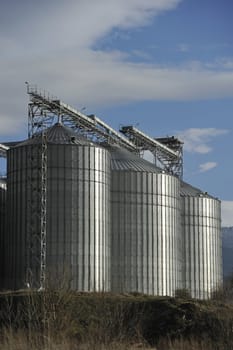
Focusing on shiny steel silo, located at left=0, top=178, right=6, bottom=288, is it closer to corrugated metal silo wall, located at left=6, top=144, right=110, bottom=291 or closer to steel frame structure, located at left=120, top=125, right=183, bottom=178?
corrugated metal silo wall, located at left=6, top=144, right=110, bottom=291

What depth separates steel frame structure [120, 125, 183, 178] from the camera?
111188 mm

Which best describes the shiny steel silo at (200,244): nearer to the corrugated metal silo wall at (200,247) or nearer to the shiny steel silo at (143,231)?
the corrugated metal silo wall at (200,247)

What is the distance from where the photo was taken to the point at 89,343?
3672cm

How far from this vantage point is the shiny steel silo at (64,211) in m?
77.6

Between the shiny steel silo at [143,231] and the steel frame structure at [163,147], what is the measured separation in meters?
19.8

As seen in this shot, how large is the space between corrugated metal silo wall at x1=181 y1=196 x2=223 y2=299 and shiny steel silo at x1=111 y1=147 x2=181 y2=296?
13470 mm

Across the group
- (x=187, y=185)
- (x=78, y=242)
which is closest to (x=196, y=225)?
(x=187, y=185)

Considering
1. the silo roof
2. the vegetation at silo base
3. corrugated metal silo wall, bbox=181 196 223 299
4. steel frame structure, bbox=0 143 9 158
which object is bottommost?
the vegetation at silo base

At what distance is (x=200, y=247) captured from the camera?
349 feet

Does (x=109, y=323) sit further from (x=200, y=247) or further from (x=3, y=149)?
(x=200, y=247)

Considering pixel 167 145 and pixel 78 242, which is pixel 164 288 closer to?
pixel 78 242

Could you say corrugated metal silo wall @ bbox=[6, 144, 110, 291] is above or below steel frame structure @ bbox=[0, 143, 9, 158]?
below

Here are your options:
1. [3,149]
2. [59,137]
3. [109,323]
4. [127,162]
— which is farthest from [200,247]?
[109,323]

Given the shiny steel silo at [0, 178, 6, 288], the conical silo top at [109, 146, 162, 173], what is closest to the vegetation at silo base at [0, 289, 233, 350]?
the shiny steel silo at [0, 178, 6, 288]
